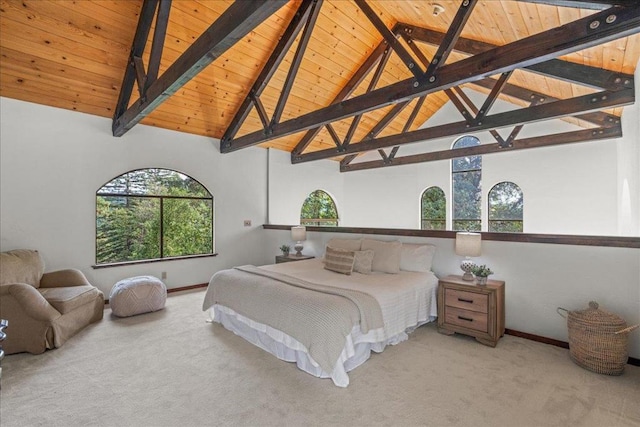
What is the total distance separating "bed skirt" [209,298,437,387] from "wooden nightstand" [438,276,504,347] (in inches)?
16.4

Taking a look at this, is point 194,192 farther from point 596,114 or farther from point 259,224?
point 596,114

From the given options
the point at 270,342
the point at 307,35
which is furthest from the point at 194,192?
the point at 270,342

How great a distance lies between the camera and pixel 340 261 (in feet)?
12.8

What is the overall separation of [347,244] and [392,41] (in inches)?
108

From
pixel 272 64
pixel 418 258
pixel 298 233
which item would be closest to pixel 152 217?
pixel 298 233

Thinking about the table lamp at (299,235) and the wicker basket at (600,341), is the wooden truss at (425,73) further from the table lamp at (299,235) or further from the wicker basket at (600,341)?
the wicker basket at (600,341)

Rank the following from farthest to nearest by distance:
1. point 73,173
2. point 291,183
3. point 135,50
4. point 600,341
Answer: point 291,183 < point 73,173 < point 135,50 < point 600,341

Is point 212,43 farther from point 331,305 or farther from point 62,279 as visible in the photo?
point 62,279

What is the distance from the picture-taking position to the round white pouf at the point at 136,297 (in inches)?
156

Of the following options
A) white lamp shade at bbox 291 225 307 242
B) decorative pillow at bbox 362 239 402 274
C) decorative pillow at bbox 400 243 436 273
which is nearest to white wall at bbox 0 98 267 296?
white lamp shade at bbox 291 225 307 242

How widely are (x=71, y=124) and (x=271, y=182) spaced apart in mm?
3512

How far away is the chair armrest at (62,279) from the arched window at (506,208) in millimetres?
7330

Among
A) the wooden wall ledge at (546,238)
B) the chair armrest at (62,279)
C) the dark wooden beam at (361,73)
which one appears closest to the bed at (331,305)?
the wooden wall ledge at (546,238)

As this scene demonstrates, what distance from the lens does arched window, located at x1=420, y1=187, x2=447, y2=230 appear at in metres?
7.32
